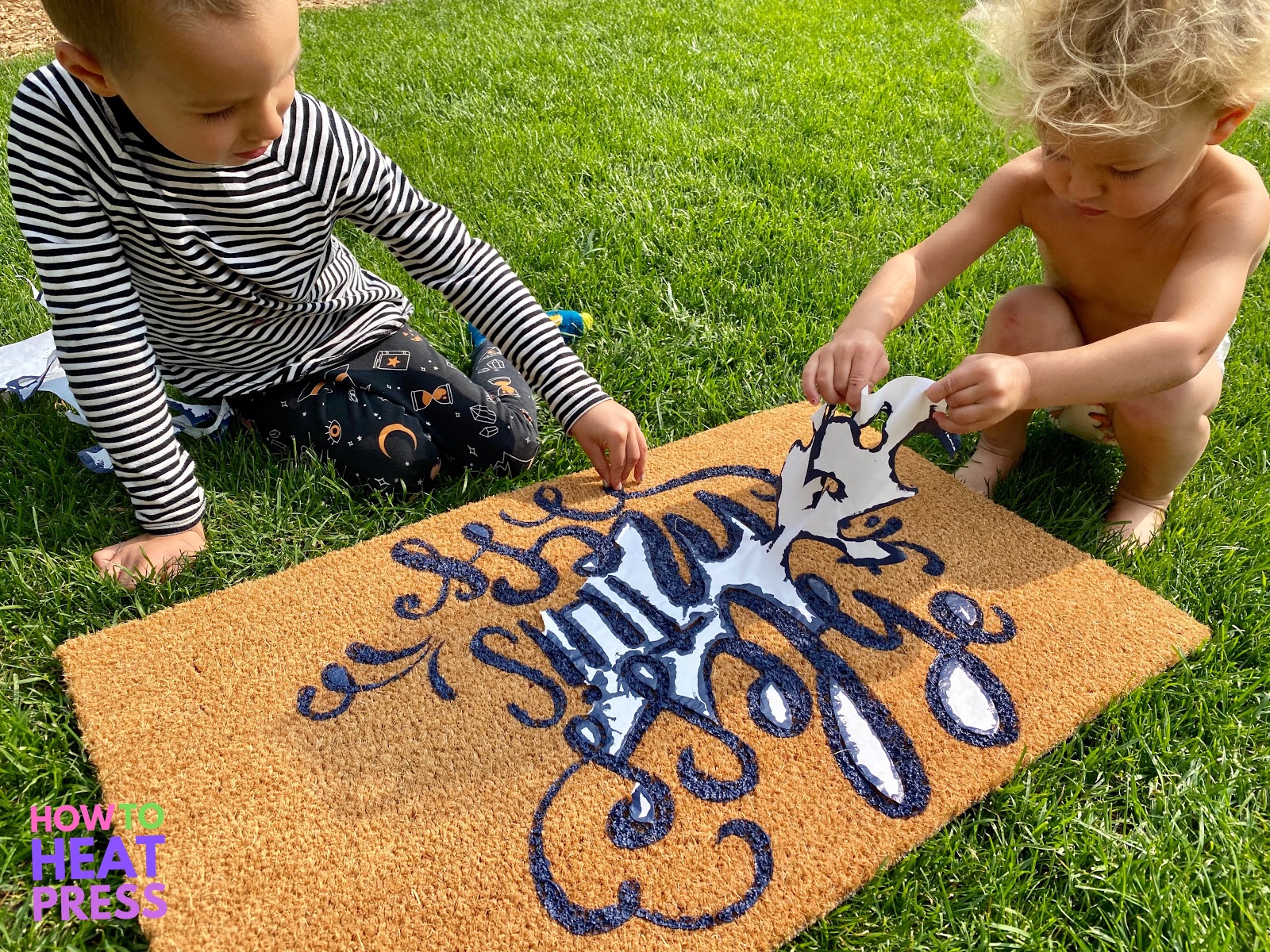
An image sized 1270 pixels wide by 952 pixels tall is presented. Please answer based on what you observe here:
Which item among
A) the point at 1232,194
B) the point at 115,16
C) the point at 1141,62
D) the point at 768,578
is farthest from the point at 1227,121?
the point at 115,16

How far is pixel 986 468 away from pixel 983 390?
63 cm

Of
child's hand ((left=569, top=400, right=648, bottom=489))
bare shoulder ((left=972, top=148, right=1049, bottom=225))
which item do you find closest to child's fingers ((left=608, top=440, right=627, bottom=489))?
child's hand ((left=569, top=400, right=648, bottom=489))

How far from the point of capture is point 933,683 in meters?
1.56

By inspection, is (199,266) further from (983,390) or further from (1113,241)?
(1113,241)

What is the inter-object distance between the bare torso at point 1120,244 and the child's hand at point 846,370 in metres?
0.53

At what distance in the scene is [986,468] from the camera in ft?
6.67

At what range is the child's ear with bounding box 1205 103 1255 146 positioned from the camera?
1.50 meters

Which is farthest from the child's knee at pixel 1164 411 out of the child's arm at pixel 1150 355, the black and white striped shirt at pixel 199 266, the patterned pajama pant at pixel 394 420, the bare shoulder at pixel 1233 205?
the patterned pajama pant at pixel 394 420

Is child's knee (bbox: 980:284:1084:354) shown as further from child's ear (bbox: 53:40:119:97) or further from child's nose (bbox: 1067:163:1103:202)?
child's ear (bbox: 53:40:119:97)

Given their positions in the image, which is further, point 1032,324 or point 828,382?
point 1032,324

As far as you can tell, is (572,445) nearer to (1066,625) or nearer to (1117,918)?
(1066,625)

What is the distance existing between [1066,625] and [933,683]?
0.31m

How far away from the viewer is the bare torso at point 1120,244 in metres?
1.67

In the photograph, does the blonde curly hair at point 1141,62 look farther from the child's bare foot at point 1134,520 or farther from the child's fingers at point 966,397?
the child's bare foot at point 1134,520
